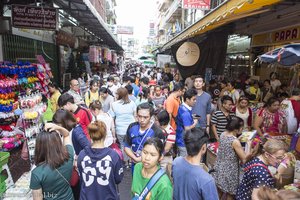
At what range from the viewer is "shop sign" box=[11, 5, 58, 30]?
7.12 meters

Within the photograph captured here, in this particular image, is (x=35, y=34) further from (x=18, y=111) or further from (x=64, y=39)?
(x=18, y=111)

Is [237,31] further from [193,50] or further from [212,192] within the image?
[212,192]

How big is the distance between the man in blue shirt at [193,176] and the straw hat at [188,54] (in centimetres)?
670

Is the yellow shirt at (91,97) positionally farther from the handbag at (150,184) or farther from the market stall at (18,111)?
the handbag at (150,184)

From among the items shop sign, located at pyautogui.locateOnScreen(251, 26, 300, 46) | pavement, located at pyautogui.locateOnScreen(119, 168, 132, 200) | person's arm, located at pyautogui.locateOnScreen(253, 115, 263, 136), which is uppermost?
shop sign, located at pyautogui.locateOnScreen(251, 26, 300, 46)

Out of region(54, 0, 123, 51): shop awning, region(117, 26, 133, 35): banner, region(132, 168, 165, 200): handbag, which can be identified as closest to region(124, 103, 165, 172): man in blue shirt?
region(132, 168, 165, 200): handbag

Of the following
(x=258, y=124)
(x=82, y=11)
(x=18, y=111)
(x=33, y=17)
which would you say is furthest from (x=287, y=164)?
(x=82, y=11)

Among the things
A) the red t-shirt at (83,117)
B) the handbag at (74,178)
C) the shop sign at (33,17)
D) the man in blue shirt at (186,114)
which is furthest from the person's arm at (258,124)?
the shop sign at (33,17)

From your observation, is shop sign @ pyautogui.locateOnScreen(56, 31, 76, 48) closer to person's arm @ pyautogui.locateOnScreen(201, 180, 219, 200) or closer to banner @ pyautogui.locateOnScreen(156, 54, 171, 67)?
person's arm @ pyautogui.locateOnScreen(201, 180, 219, 200)

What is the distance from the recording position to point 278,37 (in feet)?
31.0

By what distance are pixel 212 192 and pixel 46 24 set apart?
6.79 meters

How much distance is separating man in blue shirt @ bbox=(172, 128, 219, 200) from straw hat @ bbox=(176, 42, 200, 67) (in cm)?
670

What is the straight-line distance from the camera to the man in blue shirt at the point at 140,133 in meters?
3.75

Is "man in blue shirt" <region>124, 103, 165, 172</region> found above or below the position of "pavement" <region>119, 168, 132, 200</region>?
above
